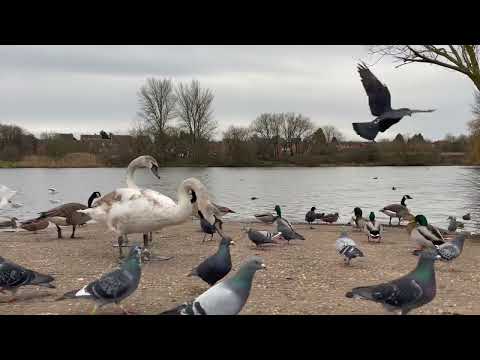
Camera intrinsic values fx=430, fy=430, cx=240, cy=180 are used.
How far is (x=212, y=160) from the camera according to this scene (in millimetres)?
20219

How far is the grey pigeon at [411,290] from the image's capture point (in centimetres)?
391

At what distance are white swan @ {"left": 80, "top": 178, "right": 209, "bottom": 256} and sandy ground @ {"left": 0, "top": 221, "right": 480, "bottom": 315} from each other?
0.70 metres

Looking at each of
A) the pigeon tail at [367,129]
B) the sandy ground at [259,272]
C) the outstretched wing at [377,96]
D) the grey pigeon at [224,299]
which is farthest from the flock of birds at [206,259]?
the outstretched wing at [377,96]

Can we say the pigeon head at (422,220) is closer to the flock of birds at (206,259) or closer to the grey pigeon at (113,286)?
the flock of birds at (206,259)

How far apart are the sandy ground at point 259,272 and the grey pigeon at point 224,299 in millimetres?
1302

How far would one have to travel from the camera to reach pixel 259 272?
6.74 m

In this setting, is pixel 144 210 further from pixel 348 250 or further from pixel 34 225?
pixel 34 225

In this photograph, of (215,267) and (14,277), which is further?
(215,267)

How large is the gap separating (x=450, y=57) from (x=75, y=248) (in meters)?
9.56

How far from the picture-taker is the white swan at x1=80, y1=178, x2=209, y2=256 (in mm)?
7242

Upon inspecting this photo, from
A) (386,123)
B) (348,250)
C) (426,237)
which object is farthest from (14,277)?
(426,237)

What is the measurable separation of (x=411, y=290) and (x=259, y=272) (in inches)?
123

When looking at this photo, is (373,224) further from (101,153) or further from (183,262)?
(101,153)
